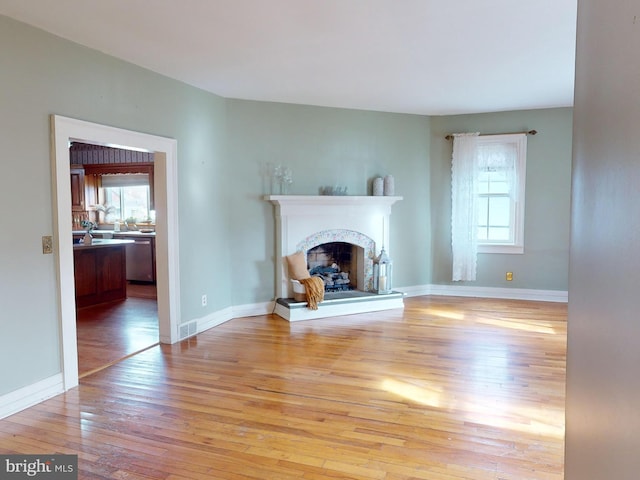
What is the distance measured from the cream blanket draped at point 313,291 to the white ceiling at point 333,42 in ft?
7.34

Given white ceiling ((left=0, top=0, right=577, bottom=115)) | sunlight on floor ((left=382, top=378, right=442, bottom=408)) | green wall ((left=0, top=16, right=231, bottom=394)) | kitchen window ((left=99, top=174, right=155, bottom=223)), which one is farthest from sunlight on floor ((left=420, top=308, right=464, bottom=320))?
kitchen window ((left=99, top=174, right=155, bottom=223))

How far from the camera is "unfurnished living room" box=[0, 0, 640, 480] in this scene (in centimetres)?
142

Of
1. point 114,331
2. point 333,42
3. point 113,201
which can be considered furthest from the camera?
point 113,201

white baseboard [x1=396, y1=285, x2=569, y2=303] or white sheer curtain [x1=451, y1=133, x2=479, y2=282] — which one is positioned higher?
white sheer curtain [x1=451, y1=133, x2=479, y2=282]

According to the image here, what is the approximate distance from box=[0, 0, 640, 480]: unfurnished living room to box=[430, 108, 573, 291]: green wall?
0.03 metres

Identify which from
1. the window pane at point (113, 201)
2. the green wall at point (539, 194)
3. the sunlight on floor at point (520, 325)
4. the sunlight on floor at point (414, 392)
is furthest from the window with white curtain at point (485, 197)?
the window pane at point (113, 201)

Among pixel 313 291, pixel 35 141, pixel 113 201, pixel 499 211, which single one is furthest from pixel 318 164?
pixel 113 201

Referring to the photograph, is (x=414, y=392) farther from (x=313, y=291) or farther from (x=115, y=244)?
(x=115, y=244)

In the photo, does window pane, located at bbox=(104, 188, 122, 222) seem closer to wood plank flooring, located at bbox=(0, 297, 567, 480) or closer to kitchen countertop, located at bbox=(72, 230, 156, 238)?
kitchen countertop, located at bbox=(72, 230, 156, 238)

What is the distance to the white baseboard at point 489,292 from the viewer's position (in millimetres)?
6074

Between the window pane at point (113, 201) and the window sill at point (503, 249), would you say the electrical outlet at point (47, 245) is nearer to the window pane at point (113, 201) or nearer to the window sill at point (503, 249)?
the window sill at point (503, 249)

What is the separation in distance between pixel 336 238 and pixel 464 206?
2.00 metres

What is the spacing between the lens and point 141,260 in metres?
7.68

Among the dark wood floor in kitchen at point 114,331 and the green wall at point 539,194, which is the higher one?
the green wall at point 539,194
